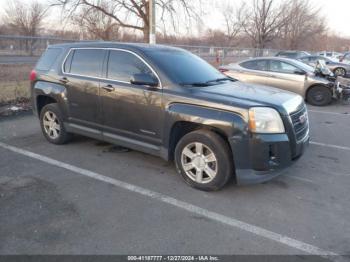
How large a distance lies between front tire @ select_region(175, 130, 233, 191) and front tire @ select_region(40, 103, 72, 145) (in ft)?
8.19

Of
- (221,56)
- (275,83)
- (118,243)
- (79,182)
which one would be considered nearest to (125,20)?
(221,56)

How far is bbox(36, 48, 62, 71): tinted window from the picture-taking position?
5.67 meters

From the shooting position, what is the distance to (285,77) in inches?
417

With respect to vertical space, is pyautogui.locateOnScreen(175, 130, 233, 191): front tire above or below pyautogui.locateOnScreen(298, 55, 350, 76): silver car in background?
below

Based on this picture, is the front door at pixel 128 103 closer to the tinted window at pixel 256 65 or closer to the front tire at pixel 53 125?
the front tire at pixel 53 125

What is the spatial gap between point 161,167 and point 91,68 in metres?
1.93

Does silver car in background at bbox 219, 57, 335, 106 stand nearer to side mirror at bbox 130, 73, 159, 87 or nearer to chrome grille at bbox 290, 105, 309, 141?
chrome grille at bbox 290, 105, 309, 141

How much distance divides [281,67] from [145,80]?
7.76 meters

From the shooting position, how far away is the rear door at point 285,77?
34.5ft

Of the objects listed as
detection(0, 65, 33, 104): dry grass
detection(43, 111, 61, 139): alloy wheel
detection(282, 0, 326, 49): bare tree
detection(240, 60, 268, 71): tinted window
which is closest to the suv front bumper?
detection(43, 111, 61, 139): alloy wheel

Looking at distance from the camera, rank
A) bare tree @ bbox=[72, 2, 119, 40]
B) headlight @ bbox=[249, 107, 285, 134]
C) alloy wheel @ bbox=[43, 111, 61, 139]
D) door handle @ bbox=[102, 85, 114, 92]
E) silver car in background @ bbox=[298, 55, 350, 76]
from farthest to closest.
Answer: bare tree @ bbox=[72, 2, 119, 40] → silver car in background @ bbox=[298, 55, 350, 76] → alloy wheel @ bbox=[43, 111, 61, 139] → door handle @ bbox=[102, 85, 114, 92] → headlight @ bbox=[249, 107, 285, 134]

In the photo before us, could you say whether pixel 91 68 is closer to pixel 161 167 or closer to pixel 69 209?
A: pixel 161 167

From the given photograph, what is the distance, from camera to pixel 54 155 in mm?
5254

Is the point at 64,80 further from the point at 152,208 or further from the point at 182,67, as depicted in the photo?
the point at 152,208
